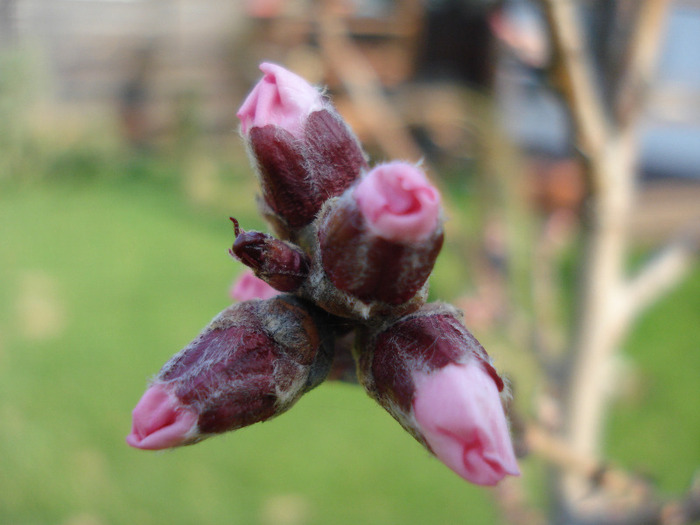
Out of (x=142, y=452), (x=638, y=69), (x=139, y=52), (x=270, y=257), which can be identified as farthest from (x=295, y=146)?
(x=139, y=52)

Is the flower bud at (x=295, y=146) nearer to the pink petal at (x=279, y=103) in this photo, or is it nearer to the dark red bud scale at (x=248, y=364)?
the pink petal at (x=279, y=103)

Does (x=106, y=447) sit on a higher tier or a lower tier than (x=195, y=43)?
lower

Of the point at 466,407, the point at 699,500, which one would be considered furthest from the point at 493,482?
the point at 699,500

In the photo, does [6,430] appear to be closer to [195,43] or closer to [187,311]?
[187,311]

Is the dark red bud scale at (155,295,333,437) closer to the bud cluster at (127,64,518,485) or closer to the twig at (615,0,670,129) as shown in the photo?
the bud cluster at (127,64,518,485)

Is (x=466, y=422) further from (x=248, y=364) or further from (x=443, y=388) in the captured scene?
(x=248, y=364)
